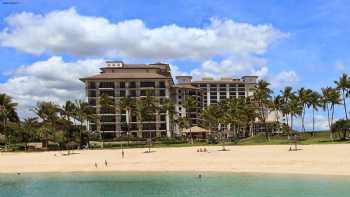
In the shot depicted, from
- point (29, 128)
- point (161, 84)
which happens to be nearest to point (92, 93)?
point (161, 84)

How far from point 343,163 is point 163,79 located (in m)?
107

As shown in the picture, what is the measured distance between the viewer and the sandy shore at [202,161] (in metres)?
57.0

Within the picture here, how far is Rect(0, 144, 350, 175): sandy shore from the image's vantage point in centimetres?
5697

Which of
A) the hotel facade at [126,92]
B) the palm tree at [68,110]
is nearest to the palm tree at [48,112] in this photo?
the palm tree at [68,110]

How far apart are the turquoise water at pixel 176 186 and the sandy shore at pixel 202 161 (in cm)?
567

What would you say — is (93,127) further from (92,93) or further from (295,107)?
(295,107)

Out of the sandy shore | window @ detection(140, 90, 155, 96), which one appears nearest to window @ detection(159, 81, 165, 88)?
window @ detection(140, 90, 155, 96)

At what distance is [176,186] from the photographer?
45719 mm

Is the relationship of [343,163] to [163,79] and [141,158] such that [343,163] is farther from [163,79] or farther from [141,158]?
[163,79]

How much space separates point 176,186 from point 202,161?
2150cm

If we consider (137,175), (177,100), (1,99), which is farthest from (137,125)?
(137,175)

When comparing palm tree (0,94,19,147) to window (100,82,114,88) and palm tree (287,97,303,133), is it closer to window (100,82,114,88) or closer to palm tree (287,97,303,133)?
window (100,82,114,88)

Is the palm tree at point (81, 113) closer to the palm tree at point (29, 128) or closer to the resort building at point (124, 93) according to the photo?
the palm tree at point (29, 128)

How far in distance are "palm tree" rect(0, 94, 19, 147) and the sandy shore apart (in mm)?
27173
